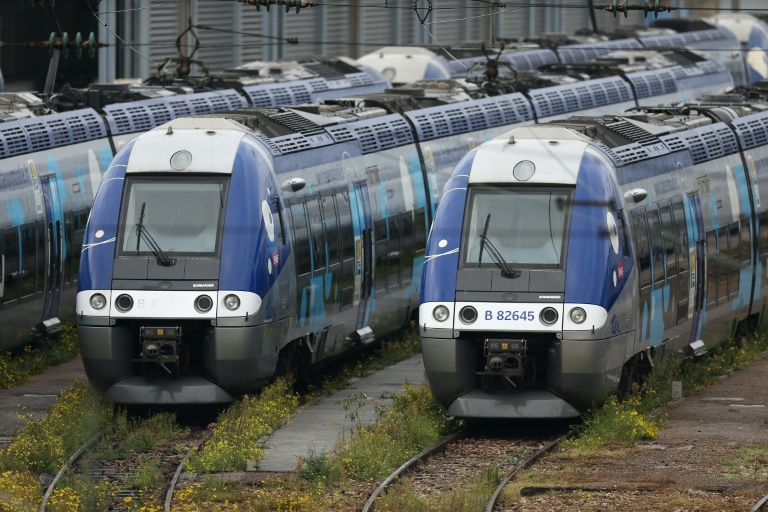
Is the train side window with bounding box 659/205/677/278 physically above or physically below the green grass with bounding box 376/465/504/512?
above

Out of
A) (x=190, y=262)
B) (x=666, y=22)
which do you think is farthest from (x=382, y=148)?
(x=666, y=22)

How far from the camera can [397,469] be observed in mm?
16219

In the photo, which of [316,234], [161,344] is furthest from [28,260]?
[161,344]

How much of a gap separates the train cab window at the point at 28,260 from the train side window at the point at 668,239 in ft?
24.7

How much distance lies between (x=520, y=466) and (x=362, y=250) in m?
5.87

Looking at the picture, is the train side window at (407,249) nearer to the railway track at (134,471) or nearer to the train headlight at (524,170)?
the train headlight at (524,170)

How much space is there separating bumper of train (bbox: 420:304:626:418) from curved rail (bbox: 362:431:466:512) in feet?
1.03

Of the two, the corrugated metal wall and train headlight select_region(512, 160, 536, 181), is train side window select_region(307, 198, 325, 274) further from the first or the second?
the corrugated metal wall

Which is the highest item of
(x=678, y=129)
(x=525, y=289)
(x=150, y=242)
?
(x=678, y=129)

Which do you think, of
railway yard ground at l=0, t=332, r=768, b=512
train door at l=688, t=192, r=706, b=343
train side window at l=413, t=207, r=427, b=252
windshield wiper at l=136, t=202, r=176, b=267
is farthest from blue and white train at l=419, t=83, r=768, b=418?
train side window at l=413, t=207, r=427, b=252

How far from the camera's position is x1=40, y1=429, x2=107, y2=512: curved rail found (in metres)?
15.0

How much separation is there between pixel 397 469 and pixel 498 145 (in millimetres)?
3733

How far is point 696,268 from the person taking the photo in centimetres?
2123

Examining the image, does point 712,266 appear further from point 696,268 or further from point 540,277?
point 540,277
